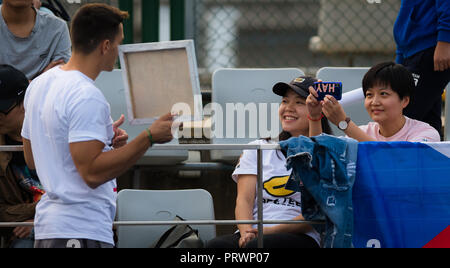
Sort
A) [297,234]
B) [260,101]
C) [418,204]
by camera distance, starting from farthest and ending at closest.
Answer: [260,101], [297,234], [418,204]

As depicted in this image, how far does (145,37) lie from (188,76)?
2110mm

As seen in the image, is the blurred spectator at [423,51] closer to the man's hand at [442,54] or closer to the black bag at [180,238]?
the man's hand at [442,54]

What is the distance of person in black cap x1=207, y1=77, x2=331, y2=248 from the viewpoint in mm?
2875

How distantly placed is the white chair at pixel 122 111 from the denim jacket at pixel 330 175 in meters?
1.85

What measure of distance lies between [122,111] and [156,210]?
109cm

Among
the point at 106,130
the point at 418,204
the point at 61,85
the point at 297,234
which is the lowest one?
the point at 297,234

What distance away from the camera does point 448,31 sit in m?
3.25

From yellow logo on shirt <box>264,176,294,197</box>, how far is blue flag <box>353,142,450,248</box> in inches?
19.6

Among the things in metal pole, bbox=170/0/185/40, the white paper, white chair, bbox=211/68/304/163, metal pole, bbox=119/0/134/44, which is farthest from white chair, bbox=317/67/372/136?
metal pole, bbox=119/0/134/44

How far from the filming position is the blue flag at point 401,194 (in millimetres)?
2646

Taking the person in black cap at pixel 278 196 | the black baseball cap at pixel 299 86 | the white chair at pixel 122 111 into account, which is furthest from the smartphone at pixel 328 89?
the white chair at pixel 122 111

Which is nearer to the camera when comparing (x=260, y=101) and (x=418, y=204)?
(x=418, y=204)
